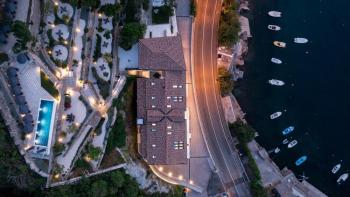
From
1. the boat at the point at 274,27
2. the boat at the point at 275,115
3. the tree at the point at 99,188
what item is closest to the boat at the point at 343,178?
the boat at the point at 275,115

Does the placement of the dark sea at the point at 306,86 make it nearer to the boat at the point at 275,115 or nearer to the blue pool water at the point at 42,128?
the boat at the point at 275,115

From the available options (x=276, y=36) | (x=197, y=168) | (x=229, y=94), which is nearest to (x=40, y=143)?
(x=197, y=168)

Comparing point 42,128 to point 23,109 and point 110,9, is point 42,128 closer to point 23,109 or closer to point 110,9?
point 23,109

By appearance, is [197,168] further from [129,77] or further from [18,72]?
[18,72]

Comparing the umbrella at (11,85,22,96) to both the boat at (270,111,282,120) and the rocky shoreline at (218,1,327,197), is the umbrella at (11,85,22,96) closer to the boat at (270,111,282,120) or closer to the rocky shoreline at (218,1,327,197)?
the rocky shoreline at (218,1,327,197)

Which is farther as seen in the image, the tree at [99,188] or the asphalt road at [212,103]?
the asphalt road at [212,103]

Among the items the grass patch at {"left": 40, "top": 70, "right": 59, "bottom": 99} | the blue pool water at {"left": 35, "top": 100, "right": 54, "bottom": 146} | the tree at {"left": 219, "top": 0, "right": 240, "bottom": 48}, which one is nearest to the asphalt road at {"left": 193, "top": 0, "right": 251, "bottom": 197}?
the tree at {"left": 219, "top": 0, "right": 240, "bottom": 48}
